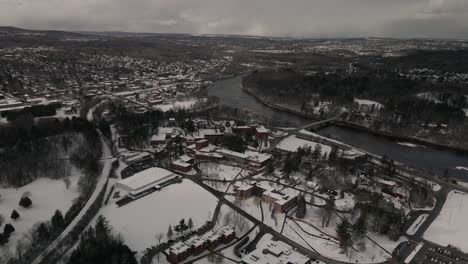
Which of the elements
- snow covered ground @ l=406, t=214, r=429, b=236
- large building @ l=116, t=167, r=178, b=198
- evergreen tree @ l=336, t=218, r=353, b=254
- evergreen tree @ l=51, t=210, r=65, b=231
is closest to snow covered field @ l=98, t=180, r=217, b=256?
large building @ l=116, t=167, r=178, b=198

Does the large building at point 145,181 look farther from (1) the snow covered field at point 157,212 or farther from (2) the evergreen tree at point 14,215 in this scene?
(2) the evergreen tree at point 14,215

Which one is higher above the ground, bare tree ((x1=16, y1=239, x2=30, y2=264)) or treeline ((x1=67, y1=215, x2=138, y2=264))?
treeline ((x1=67, y1=215, x2=138, y2=264))

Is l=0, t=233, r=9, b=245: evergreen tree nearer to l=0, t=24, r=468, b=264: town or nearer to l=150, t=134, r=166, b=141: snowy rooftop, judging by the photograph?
l=0, t=24, r=468, b=264: town

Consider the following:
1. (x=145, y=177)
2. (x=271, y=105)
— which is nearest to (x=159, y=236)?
(x=145, y=177)

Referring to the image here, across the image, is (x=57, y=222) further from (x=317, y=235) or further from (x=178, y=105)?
(x=178, y=105)

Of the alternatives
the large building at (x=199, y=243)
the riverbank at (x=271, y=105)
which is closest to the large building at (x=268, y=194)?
the large building at (x=199, y=243)

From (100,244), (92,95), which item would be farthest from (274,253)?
(92,95)
